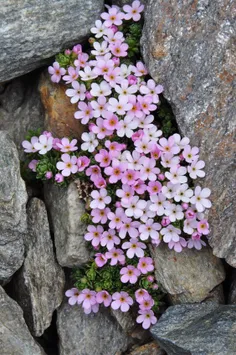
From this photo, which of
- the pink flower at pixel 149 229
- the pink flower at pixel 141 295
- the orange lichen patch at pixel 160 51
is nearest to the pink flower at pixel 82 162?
the pink flower at pixel 149 229

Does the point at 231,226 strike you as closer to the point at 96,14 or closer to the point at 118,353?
the point at 118,353

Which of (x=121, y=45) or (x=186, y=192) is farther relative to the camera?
(x=121, y=45)

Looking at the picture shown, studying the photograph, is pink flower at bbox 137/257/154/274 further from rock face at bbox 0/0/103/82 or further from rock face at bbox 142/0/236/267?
rock face at bbox 0/0/103/82

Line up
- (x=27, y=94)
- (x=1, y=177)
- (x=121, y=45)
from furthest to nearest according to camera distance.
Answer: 1. (x=27, y=94)
2. (x=121, y=45)
3. (x=1, y=177)

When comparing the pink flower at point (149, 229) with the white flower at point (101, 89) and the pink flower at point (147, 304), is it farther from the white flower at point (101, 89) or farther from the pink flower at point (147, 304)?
the white flower at point (101, 89)

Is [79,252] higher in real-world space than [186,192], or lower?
lower

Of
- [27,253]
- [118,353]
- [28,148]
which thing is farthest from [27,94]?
[118,353]

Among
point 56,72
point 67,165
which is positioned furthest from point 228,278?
point 56,72
